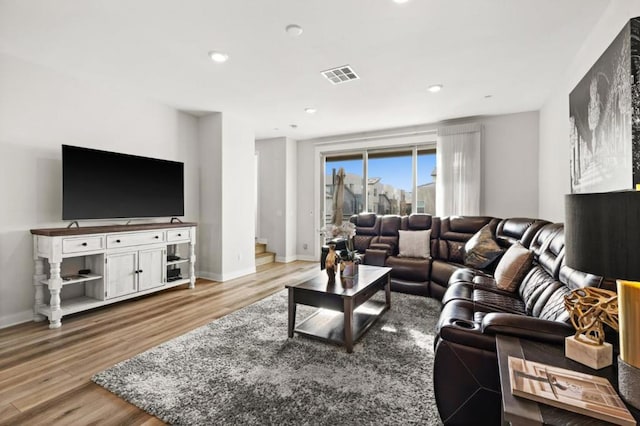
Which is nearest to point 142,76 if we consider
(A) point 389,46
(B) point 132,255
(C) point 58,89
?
(C) point 58,89

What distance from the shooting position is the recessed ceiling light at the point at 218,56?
9.27 ft

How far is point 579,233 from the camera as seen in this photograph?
2.91 feet

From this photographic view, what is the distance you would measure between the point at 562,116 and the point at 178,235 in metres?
4.94

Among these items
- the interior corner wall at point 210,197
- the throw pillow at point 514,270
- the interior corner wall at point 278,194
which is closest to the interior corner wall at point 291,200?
the interior corner wall at point 278,194

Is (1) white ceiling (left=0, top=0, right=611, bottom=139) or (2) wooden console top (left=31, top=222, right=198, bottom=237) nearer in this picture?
(1) white ceiling (left=0, top=0, right=611, bottom=139)

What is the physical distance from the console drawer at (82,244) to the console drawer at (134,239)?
0.10 meters

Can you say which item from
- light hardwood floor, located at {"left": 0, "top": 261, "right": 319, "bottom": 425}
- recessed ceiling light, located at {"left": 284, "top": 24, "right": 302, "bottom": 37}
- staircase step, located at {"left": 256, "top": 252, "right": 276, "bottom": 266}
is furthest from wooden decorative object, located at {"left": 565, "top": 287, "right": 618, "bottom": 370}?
staircase step, located at {"left": 256, "top": 252, "right": 276, "bottom": 266}

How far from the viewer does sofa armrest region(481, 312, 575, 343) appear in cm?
130

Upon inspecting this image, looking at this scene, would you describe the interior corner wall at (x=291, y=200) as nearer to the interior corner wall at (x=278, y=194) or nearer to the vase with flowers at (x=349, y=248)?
the interior corner wall at (x=278, y=194)

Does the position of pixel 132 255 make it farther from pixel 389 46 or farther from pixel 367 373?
pixel 389 46

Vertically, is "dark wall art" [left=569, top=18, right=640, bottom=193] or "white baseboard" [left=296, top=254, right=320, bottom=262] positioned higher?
"dark wall art" [left=569, top=18, right=640, bottom=193]

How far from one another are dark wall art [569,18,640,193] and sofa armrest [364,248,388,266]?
6.98ft

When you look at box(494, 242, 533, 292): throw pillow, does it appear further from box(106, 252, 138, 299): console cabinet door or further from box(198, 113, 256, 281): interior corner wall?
box(106, 252, 138, 299): console cabinet door

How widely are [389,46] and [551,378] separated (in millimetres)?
2687
